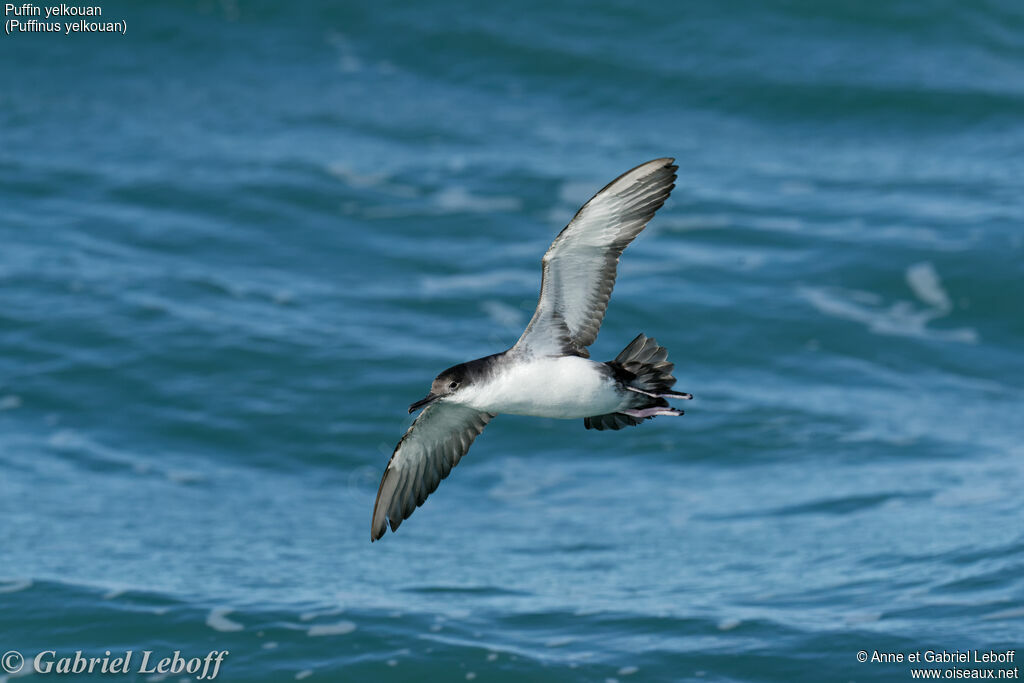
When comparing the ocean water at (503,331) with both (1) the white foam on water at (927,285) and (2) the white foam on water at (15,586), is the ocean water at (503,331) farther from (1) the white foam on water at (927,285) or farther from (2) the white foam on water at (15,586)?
(2) the white foam on water at (15,586)

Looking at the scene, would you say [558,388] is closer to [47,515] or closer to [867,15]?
[47,515]

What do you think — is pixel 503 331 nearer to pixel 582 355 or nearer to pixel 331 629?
pixel 331 629

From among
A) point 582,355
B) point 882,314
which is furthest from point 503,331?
point 582,355

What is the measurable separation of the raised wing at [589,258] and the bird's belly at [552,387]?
0.18 meters

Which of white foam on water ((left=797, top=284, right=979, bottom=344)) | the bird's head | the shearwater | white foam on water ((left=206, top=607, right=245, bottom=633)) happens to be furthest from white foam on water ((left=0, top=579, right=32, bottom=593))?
white foam on water ((left=797, top=284, right=979, bottom=344))

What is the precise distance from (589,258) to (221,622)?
572 cm

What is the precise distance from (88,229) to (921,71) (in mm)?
13314

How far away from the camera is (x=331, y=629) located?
36.1 ft

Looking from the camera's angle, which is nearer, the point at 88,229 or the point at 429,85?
the point at 88,229

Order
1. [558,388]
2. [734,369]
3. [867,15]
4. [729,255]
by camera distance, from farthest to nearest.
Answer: [867,15] < [729,255] < [734,369] < [558,388]

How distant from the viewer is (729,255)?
58.7 feet

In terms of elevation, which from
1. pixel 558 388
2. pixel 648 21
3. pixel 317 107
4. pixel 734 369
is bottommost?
pixel 558 388

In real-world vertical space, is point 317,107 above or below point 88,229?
above

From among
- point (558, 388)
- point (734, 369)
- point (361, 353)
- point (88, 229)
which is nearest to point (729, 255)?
point (734, 369)
